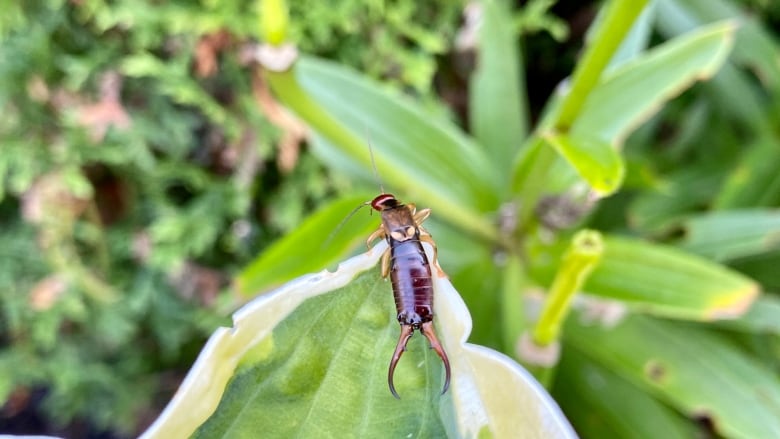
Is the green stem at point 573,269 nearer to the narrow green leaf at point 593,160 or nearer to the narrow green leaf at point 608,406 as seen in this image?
the narrow green leaf at point 593,160

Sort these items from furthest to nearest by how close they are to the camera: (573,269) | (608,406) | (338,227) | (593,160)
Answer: (608,406)
(338,227)
(593,160)
(573,269)

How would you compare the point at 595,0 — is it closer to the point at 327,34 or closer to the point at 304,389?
the point at 327,34

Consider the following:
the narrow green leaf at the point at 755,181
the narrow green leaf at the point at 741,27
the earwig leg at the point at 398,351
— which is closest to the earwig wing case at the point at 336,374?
the earwig leg at the point at 398,351

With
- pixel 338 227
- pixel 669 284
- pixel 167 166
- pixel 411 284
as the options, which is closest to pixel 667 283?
pixel 669 284

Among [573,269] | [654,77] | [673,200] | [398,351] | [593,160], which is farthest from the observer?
[673,200]

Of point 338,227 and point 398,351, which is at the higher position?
point 338,227

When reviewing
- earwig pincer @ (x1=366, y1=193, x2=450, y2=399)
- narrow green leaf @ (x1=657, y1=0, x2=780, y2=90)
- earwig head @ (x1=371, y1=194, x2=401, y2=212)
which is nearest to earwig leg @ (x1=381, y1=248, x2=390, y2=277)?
earwig pincer @ (x1=366, y1=193, x2=450, y2=399)

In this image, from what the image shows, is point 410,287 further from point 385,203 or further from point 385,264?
point 385,203
